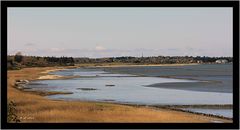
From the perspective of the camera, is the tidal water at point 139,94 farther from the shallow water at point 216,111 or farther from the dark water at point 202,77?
the dark water at point 202,77

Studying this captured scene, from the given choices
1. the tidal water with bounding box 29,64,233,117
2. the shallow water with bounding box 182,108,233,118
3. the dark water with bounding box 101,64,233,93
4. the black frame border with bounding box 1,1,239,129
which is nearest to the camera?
the black frame border with bounding box 1,1,239,129

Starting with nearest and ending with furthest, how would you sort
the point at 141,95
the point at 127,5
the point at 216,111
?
the point at 127,5, the point at 216,111, the point at 141,95

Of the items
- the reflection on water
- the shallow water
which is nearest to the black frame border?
the shallow water

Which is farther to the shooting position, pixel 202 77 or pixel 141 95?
pixel 202 77

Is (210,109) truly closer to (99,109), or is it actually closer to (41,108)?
(99,109)

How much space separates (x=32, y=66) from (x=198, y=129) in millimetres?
46487

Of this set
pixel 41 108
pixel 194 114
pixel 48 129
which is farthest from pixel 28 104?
pixel 48 129

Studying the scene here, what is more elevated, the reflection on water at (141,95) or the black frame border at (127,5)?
the black frame border at (127,5)

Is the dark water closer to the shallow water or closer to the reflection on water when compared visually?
the reflection on water

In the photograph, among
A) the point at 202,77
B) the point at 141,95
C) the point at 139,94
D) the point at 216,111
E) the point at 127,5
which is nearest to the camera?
the point at 127,5

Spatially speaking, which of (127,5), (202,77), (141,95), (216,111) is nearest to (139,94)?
(141,95)

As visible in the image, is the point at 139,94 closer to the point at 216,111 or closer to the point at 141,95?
the point at 141,95

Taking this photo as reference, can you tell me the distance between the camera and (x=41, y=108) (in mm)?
11102

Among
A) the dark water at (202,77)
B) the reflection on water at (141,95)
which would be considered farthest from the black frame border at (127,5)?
the dark water at (202,77)
